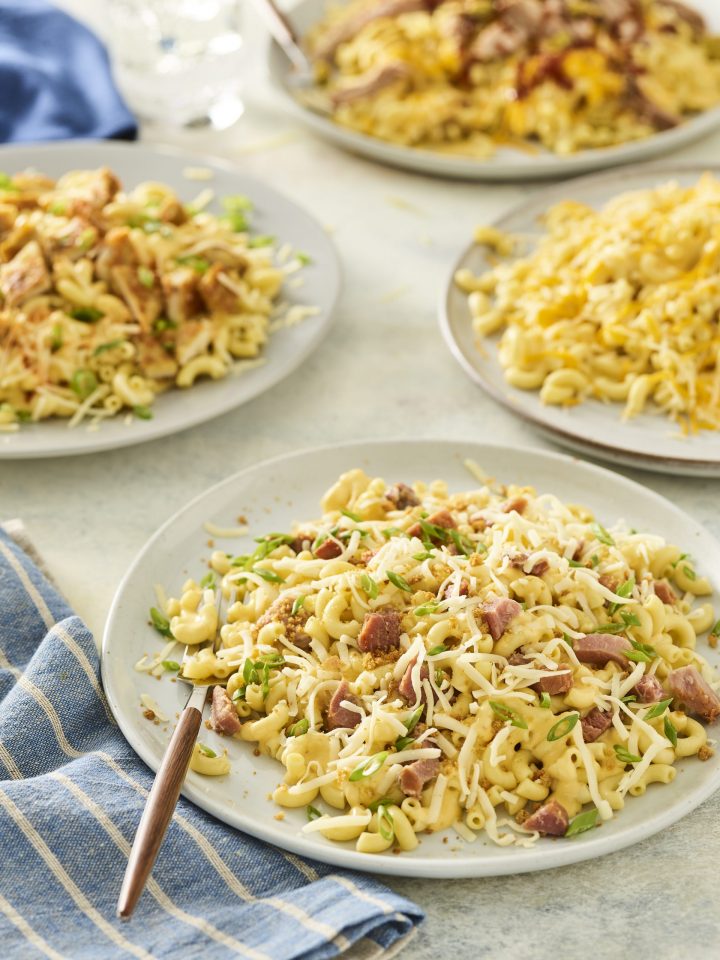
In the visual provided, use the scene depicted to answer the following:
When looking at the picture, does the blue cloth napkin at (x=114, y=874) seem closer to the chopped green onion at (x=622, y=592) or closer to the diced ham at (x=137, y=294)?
the chopped green onion at (x=622, y=592)

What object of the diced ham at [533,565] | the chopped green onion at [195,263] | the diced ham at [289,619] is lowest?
the diced ham at [289,619]

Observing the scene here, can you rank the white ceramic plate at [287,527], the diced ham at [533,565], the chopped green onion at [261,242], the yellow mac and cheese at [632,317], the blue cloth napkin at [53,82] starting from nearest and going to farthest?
the white ceramic plate at [287,527], the diced ham at [533,565], the yellow mac and cheese at [632,317], the chopped green onion at [261,242], the blue cloth napkin at [53,82]

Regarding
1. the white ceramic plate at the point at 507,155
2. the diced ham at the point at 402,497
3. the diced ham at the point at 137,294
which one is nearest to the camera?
→ the diced ham at the point at 402,497

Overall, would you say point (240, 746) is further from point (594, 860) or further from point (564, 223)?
point (564, 223)

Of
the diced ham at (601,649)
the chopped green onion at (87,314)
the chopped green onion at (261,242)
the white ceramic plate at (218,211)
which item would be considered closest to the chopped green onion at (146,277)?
the chopped green onion at (87,314)

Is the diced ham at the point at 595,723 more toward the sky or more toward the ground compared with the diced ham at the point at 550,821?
more toward the sky

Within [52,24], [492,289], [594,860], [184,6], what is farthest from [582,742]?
[52,24]
